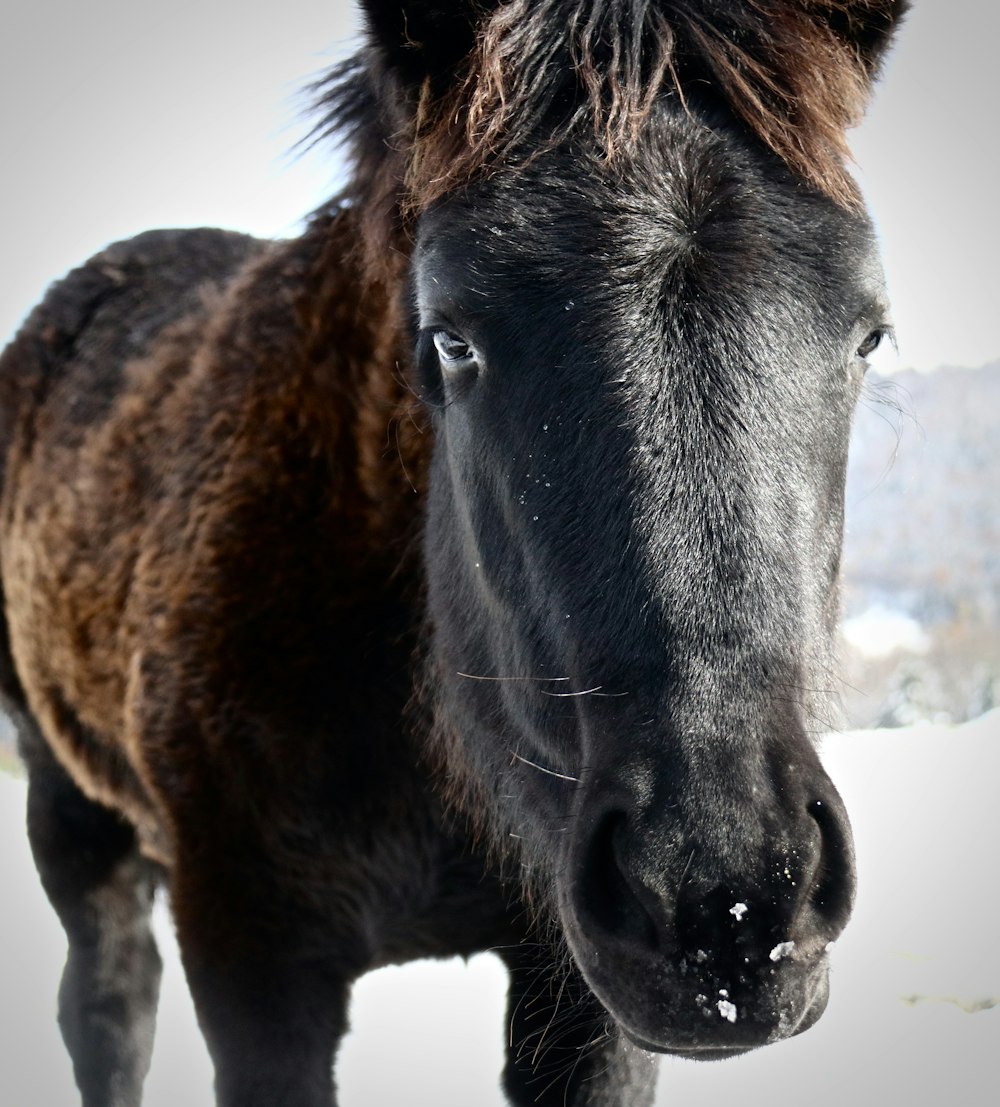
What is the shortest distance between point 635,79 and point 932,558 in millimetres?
15471

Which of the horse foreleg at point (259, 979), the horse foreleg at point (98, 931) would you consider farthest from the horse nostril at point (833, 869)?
the horse foreleg at point (98, 931)

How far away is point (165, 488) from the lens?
2998mm

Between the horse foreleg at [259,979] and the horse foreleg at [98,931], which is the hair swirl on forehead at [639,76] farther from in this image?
the horse foreleg at [98,931]

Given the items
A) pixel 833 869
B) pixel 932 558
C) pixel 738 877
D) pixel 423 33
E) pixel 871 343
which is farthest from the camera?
pixel 932 558

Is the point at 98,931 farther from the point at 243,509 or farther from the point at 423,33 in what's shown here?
the point at 423,33

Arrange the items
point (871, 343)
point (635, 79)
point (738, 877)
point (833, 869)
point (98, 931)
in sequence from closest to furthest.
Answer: point (738, 877), point (833, 869), point (635, 79), point (871, 343), point (98, 931)

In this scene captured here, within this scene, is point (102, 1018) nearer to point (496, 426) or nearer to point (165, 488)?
point (165, 488)

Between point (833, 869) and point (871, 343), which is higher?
point (871, 343)

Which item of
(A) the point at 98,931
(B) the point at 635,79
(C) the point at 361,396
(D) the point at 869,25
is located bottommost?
(A) the point at 98,931

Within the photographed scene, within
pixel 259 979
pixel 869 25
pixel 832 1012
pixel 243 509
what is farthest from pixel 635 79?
pixel 832 1012

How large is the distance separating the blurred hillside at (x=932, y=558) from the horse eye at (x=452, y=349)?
9.06 meters

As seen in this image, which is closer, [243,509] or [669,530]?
[669,530]

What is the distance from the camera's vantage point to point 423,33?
2090 millimetres

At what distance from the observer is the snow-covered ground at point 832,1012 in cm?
441
